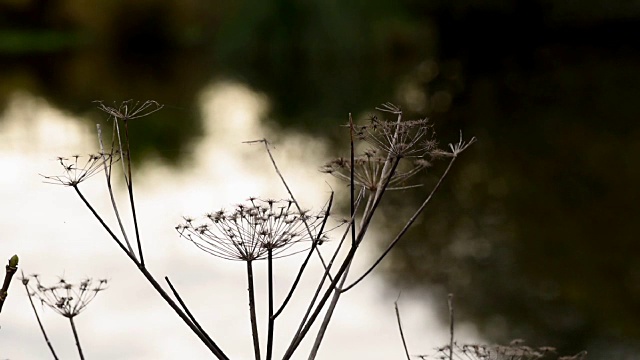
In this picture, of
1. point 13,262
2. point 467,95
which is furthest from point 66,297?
point 467,95

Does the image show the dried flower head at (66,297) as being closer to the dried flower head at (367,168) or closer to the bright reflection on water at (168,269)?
the dried flower head at (367,168)

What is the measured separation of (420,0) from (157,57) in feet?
29.7

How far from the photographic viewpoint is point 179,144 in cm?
1295

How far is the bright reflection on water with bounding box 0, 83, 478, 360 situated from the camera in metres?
5.71

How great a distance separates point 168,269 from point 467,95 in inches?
414

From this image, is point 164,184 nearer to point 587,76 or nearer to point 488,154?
point 488,154

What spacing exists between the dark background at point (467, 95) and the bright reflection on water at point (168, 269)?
2.53 feet

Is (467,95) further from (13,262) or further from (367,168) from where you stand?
(13,262)

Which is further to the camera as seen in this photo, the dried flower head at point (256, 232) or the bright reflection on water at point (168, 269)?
the bright reflection on water at point (168, 269)

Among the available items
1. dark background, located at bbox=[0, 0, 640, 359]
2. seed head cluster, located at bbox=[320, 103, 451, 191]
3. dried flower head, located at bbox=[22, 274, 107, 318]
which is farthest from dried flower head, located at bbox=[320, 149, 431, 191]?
dark background, located at bbox=[0, 0, 640, 359]

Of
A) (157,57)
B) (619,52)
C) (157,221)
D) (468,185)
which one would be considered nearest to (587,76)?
(619,52)

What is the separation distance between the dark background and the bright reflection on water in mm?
771

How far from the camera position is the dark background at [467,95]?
Result: 7098 millimetres

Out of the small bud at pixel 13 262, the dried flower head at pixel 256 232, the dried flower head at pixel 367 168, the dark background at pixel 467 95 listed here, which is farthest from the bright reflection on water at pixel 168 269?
the small bud at pixel 13 262
